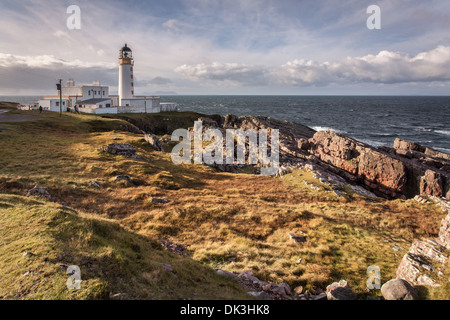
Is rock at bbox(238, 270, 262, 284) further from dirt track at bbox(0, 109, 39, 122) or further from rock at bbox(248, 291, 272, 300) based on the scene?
dirt track at bbox(0, 109, 39, 122)

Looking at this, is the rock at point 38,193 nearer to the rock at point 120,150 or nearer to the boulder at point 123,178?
the boulder at point 123,178

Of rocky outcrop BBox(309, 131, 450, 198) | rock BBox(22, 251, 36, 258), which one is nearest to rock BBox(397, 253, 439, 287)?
rock BBox(22, 251, 36, 258)

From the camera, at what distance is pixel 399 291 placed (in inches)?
489

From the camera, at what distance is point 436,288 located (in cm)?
1265

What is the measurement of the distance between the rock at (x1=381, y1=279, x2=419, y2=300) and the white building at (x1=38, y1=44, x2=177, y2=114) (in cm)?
9262

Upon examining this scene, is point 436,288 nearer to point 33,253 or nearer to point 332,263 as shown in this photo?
point 332,263

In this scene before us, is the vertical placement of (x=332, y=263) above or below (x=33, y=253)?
below

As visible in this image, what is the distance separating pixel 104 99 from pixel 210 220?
92.2m

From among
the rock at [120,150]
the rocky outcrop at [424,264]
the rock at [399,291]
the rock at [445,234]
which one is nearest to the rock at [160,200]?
the rock at [120,150]

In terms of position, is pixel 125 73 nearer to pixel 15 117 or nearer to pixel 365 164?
pixel 15 117

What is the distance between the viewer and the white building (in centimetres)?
8856

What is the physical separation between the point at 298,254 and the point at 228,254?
5.01m

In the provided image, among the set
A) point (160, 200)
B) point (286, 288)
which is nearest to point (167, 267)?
point (286, 288)
